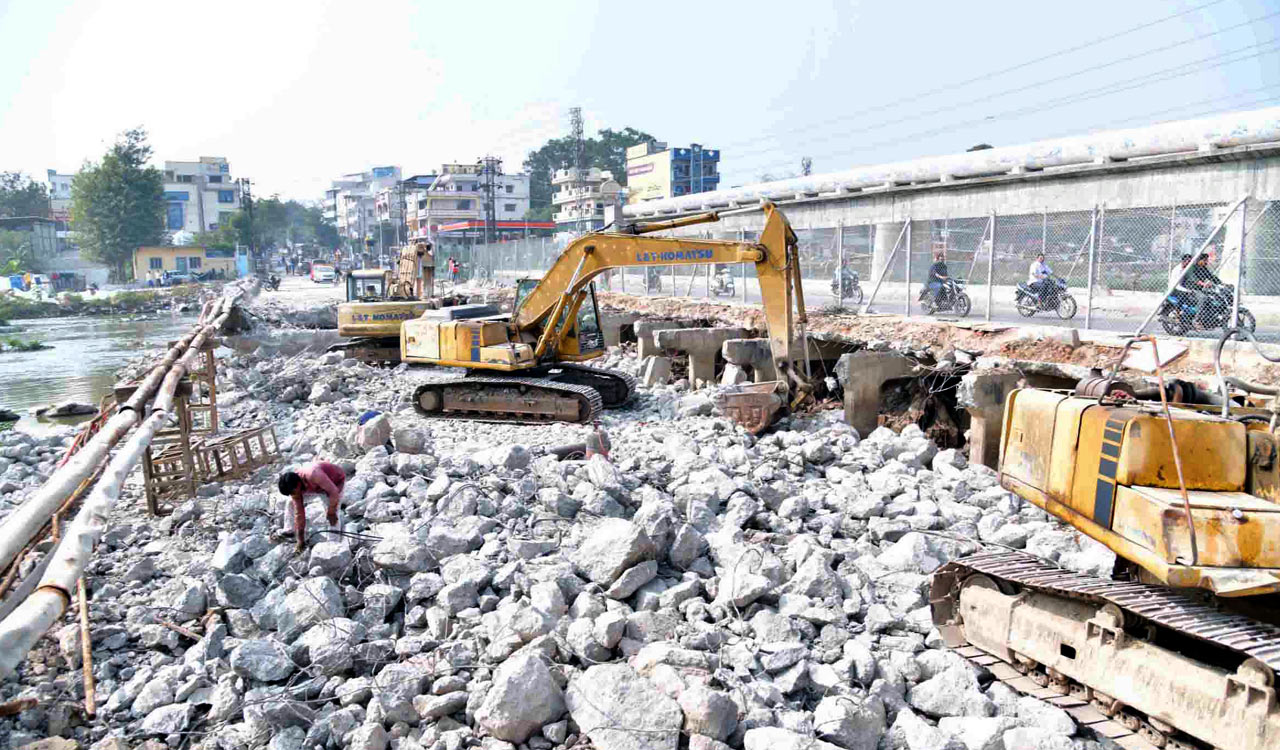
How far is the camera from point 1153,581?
208 inches

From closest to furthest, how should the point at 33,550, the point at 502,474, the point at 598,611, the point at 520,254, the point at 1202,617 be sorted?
the point at 1202,617 < the point at 598,611 < the point at 33,550 < the point at 502,474 < the point at 520,254

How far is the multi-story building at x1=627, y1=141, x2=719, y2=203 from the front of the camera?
83750 mm

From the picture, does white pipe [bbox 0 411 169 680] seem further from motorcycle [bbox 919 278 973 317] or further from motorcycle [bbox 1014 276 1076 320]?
motorcycle [bbox 919 278 973 317]

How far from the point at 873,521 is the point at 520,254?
100 ft

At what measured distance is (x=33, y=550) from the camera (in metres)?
7.34

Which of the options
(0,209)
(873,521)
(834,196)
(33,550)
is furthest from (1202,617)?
(0,209)

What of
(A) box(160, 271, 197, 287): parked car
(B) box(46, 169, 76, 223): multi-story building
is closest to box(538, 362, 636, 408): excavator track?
(A) box(160, 271, 197, 287): parked car

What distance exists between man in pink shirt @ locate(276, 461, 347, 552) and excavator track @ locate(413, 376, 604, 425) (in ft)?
18.9

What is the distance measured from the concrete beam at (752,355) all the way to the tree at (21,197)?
4542 inches

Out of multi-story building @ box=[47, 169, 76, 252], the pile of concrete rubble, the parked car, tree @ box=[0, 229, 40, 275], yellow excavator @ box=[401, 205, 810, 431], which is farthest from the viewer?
multi-story building @ box=[47, 169, 76, 252]

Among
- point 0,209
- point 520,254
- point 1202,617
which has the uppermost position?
point 0,209

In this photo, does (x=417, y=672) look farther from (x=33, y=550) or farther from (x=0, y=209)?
(x=0, y=209)

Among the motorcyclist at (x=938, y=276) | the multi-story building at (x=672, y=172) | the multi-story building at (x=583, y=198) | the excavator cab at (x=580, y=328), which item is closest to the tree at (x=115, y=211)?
the multi-story building at (x=583, y=198)

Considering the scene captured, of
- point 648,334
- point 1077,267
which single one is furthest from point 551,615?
point 648,334
